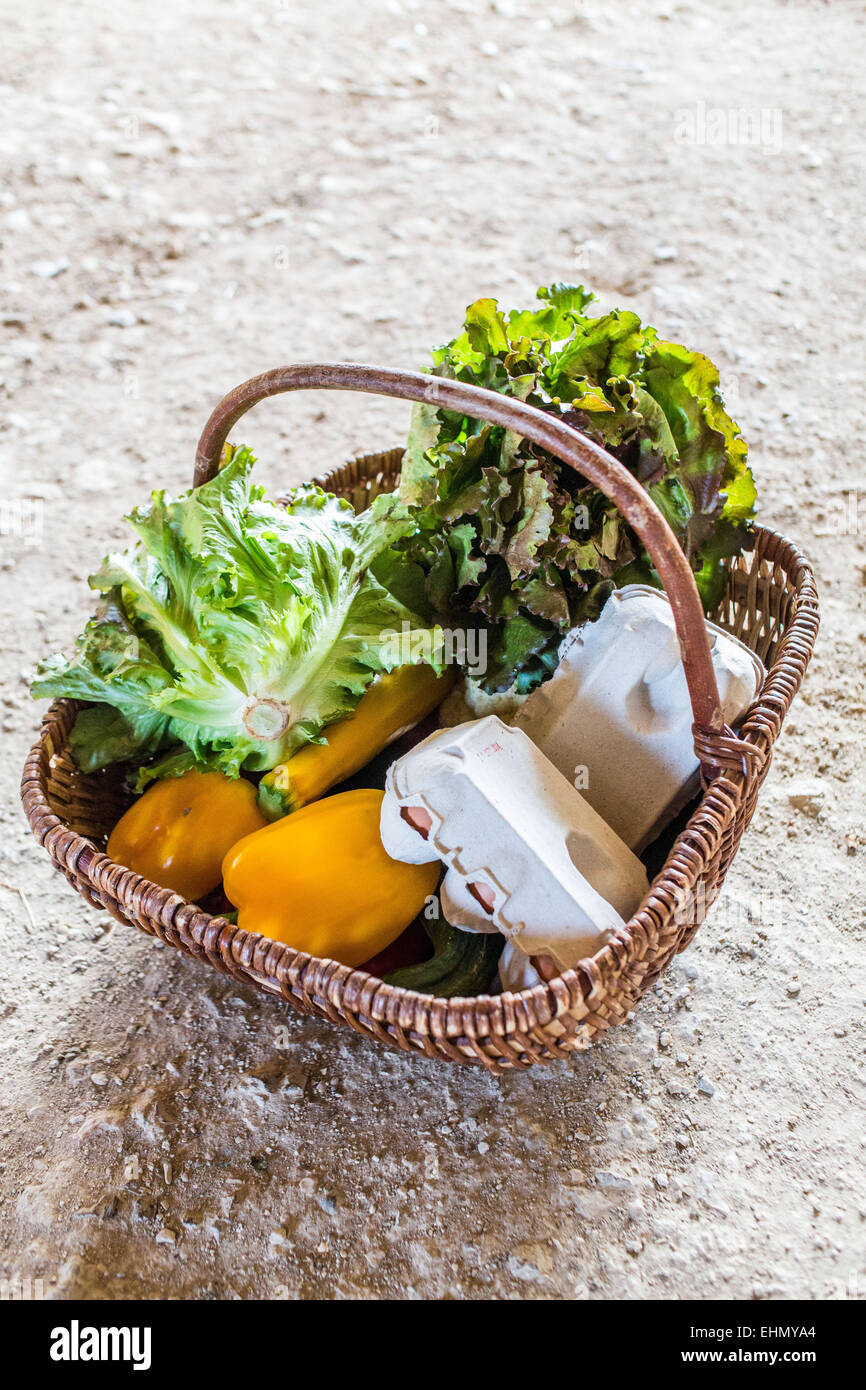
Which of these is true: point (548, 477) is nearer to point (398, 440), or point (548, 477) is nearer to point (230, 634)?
point (230, 634)

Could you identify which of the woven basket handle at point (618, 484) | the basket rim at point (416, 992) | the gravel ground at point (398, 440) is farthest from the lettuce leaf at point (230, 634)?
the gravel ground at point (398, 440)

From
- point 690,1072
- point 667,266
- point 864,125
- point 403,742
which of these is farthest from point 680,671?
point 864,125

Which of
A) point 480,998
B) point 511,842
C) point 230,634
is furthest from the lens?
point 230,634

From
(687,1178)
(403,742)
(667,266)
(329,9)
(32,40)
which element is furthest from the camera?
(329,9)

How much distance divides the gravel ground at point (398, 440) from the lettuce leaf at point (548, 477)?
0.59 meters

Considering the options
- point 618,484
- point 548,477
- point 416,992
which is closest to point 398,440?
point 548,477

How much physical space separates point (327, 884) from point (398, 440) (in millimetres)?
1805

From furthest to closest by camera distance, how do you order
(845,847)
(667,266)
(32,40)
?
(32,40)
(667,266)
(845,847)

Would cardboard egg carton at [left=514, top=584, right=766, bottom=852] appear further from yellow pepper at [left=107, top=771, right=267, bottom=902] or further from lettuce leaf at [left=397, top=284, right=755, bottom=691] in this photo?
yellow pepper at [left=107, top=771, right=267, bottom=902]

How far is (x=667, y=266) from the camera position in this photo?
366cm

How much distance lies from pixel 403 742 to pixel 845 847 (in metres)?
0.80

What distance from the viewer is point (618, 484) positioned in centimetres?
139

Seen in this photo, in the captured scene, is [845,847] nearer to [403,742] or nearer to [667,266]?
[403,742]

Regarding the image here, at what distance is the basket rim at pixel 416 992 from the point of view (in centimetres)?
131
